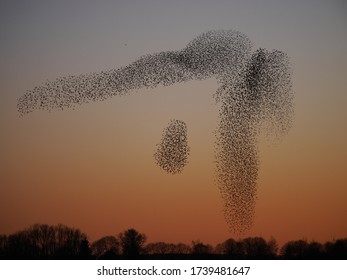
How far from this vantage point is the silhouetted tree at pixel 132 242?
559 inches

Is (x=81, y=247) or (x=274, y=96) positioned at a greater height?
(x=274, y=96)

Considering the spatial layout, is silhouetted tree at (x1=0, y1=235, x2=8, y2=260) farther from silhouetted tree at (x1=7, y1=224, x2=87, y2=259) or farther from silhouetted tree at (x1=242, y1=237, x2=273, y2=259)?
silhouetted tree at (x1=242, y1=237, x2=273, y2=259)

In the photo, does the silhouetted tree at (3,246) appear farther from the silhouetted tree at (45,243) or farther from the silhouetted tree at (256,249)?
the silhouetted tree at (256,249)

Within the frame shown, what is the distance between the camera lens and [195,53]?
45.1ft

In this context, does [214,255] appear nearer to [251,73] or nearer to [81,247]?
[81,247]

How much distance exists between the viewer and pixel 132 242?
14.9m

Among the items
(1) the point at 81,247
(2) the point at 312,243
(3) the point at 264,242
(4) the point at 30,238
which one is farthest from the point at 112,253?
(2) the point at 312,243

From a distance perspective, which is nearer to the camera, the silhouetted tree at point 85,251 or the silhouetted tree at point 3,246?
the silhouetted tree at point 3,246

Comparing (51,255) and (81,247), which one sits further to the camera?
(51,255)
